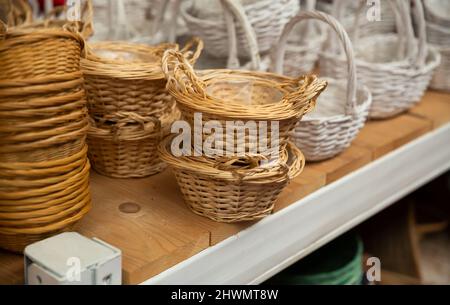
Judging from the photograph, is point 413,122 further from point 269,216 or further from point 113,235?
point 113,235

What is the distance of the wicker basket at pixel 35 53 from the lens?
0.79m

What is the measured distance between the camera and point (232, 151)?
952 mm

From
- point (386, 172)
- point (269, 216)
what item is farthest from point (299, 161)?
point (386, 172)

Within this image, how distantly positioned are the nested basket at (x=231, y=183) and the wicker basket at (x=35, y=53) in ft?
0.80

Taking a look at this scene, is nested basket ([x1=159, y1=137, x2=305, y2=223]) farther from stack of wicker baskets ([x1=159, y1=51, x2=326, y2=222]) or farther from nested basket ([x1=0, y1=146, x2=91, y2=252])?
nested basket ([x1=0, y1=146, x2=91, y2=252])

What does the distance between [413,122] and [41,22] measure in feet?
2.83

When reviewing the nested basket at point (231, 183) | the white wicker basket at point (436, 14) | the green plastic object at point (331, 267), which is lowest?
the green plastic object at point (331, 267)

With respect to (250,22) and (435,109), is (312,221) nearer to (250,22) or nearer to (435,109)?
(250,22)

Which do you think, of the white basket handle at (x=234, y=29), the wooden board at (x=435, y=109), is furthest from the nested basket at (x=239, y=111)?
the wooden board at (x=435, y=109)

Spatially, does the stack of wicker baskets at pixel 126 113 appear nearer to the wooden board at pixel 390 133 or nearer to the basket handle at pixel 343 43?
the basket handle at pixel 343 43

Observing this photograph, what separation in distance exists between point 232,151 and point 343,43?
1.17 feet

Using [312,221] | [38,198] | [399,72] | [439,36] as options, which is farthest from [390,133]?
[38,198]

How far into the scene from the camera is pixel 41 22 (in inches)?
51.6
